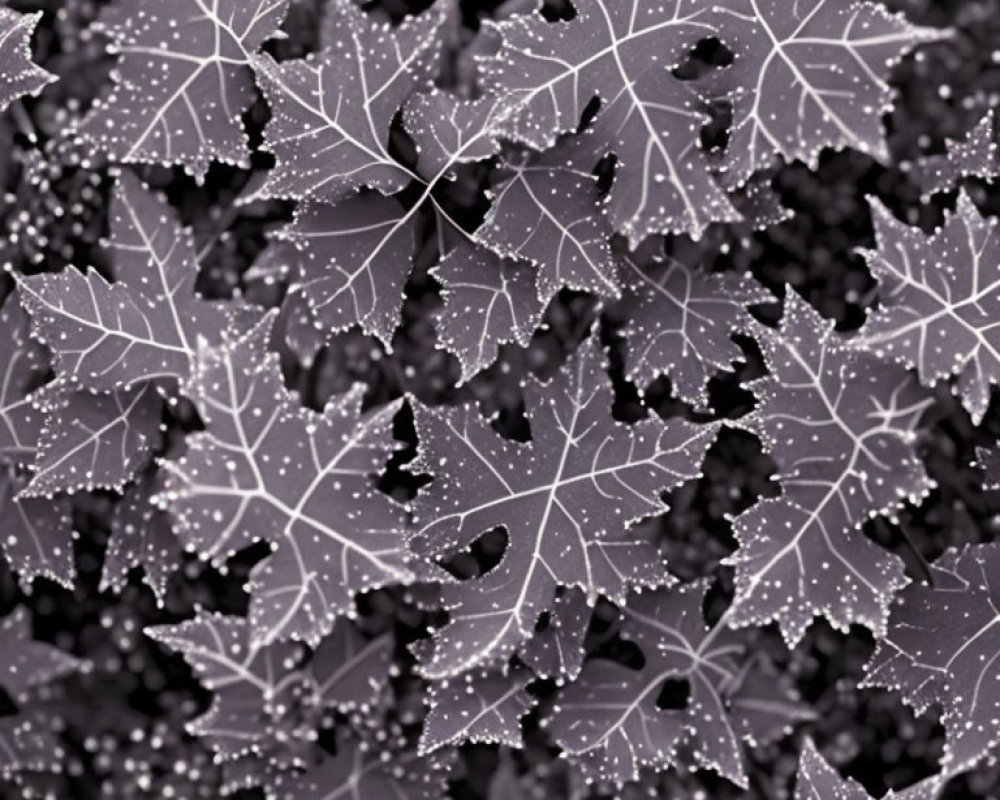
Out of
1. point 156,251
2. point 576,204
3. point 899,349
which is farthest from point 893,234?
point 156,251

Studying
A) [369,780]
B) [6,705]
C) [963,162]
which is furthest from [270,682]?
[963,162]

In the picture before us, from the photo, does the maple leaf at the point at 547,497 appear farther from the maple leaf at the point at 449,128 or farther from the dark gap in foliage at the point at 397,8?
the dark gap in foliage at the point at 397,8

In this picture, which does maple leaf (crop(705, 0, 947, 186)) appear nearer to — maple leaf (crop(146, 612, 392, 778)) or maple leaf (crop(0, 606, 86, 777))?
maple leaf (crop(146, 612, 392, 778))

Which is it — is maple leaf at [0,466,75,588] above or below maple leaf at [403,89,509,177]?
below

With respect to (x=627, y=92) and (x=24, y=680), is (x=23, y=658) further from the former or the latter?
(x=627, y=92)

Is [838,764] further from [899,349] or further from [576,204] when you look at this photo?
[576,204]

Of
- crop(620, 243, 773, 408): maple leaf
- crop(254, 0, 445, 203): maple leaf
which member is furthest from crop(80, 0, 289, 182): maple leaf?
crop(620, 243, 773, 408): maple leaf
